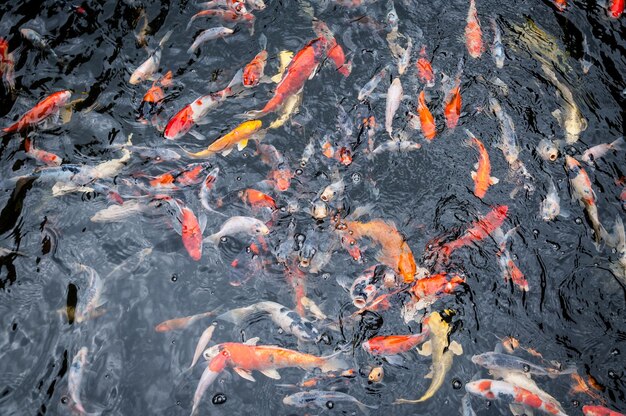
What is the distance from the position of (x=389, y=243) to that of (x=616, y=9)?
376 cm

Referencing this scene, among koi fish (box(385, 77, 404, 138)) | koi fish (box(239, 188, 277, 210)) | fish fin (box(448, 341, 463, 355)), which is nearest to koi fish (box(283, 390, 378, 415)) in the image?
fish fin (box(448, 341, 463, 355))

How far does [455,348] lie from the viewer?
4234 mm

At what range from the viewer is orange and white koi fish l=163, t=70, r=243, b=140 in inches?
200

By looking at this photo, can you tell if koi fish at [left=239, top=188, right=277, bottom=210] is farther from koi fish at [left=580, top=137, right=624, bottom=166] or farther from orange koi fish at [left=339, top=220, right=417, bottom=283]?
koi fish at [left=580, top=137, right=624, bottom=166]

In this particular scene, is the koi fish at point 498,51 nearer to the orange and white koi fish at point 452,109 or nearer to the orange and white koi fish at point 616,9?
the orange and white koi fish at point 452,109

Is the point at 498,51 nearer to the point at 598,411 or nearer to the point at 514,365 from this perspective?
the point at 514,365

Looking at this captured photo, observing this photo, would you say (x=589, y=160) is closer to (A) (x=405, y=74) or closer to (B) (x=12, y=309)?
(A) (x=405, y=74)

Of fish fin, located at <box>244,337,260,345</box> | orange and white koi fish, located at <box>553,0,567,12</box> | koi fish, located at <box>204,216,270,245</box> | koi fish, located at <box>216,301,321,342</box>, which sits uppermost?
orange and white koi fish, located at <box>553,0,567,12</box>

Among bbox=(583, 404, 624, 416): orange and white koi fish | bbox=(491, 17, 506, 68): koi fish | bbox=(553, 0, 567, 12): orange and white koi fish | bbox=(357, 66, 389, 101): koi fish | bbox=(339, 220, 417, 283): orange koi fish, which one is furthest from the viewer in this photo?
bbox=(553, 0, 567, 12): orange and white koi fish

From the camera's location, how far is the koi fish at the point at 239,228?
466 cm

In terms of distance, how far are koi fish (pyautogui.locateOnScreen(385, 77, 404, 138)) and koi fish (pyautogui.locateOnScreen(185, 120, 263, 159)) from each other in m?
1.18

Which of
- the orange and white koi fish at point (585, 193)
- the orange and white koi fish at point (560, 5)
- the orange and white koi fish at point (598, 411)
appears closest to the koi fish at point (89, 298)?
the orange and white koi fish at point (598, 411)

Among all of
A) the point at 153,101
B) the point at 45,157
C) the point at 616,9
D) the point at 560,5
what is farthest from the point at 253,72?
the point at 616,9

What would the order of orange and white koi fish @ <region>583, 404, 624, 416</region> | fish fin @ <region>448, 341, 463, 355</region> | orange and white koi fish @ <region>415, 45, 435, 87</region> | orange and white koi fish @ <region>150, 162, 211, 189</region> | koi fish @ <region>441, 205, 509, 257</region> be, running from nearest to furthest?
orange and white koi fish @ <region>583, 404, 624, 416</region> < fish fin @ <region>448, 341, 463, 355</region> < koi fish @ <region>441, 205, 509, 257</region> < orange and white koi fish @ <region>150, 162, 211, 189</region> < orange and white koi fish @ <region>415, 45, 435, 87</region>
